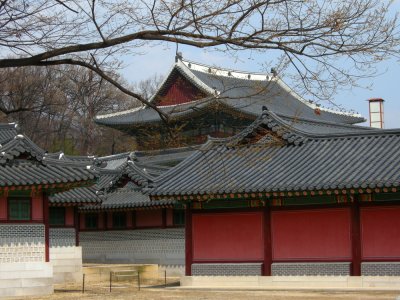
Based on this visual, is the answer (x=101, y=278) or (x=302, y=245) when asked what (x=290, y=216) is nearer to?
(x=302, y=245)

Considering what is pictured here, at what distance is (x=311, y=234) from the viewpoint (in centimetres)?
2369

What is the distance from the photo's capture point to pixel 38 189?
73.7 feet

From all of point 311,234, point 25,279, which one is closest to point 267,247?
point 311,234

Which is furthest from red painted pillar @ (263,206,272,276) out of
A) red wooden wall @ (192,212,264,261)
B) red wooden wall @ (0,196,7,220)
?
red wooden wall @ (0,196,7,220)

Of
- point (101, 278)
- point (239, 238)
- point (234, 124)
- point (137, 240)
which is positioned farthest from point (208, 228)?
point (234, 124)

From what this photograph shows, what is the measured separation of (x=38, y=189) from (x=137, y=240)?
45.3 ft

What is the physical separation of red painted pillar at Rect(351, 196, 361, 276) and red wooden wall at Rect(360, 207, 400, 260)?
115 mm

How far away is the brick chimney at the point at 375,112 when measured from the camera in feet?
150

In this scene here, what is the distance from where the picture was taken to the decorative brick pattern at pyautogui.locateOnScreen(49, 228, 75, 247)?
96.7ft

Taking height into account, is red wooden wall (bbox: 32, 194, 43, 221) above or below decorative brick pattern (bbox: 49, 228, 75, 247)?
above

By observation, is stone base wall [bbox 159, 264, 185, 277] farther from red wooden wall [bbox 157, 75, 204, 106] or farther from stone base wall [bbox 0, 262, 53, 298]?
red wooden wall [bbox 157, 75, 204, 106]

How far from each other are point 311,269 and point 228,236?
9.28 ft

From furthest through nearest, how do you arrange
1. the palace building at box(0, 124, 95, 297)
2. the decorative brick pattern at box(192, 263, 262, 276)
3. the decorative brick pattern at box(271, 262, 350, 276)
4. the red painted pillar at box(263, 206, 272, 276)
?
1. the decorative brick pattern at box(192, 263, 262, 276)
2. the red painted pillar at box(263, 206, 272, 276)
3. the decorative brick pattern at box(271, 262, 350, 276)
4. the palace building at box(0, 124, 95, 297)

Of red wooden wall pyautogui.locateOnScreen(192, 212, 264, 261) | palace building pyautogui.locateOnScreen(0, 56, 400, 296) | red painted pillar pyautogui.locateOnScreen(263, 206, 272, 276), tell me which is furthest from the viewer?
red wooden wall pyautogui.locateOnScreen(192, 212, 264, 261)
